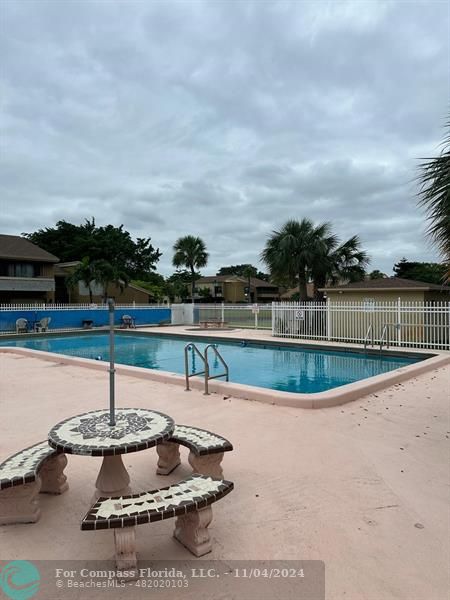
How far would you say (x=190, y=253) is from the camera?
44156 mm

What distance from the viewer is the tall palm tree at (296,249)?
19219 millimetres

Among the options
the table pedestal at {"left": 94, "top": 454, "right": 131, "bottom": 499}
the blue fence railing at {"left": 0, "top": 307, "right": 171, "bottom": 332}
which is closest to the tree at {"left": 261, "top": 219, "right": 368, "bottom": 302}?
the blue fence railing at {"left": 0, "top": 307, "right": 171, "bottom": 332}

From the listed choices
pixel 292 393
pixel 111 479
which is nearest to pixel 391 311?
pixel 292 393

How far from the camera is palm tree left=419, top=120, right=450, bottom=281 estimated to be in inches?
166

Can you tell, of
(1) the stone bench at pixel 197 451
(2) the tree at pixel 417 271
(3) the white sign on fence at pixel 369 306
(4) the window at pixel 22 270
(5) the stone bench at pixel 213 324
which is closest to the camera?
(1) the stone bench at pixel 197 451

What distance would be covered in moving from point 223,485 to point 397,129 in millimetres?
14857

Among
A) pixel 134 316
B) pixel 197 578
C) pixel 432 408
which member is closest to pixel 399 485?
pixel 197 578

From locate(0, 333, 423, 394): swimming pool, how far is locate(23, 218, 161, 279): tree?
22026 millimetres

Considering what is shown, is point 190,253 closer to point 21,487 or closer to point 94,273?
point 94,273

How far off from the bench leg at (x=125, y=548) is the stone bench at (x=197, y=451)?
0.98 m

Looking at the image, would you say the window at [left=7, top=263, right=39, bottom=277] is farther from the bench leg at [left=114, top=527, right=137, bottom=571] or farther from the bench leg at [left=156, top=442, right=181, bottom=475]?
the bench leg at [left=114, top=527, right=137, bottom=571]

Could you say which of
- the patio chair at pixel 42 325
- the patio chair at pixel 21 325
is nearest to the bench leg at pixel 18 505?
the patio chair at pixel 21 325

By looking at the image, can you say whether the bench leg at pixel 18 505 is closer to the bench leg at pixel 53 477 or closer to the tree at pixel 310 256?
the bench leg at pixel 53 477

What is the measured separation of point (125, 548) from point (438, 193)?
437cm
